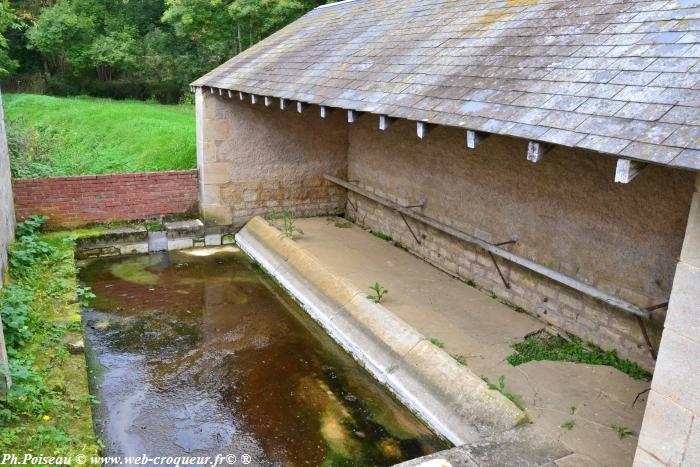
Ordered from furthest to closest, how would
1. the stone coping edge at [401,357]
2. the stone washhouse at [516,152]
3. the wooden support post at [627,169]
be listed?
the stone coping edge at [401,357]
the stone washhouse at [516,152]
the wooden support post at [627,169]

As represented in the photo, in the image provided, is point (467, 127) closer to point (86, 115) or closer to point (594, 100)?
point (594, 100)

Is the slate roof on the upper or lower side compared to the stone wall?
upper

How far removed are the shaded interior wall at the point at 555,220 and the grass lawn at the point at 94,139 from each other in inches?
248

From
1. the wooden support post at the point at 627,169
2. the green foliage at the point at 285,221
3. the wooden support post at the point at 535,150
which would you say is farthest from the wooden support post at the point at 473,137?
the green foliage at the point at 285,221

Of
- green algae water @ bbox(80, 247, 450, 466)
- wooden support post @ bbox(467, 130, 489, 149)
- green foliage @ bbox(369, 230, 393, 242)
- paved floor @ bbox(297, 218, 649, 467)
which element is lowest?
green algae water @ bbox(80, 247, 450, 466)

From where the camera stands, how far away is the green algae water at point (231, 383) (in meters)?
4.93

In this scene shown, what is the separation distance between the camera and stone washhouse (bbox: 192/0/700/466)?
11.4 feet

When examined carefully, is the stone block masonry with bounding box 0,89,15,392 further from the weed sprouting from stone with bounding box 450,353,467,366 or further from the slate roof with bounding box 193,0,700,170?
the weed sprouting from stone with bounding box 450,353,467,366

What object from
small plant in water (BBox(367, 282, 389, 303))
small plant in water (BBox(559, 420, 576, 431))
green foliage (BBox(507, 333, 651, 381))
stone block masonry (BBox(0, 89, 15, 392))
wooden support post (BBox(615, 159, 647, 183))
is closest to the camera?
wooden support post (BBox(615, 159, 647, 183))

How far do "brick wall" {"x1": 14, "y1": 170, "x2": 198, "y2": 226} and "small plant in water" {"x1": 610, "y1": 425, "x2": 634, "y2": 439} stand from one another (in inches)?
311

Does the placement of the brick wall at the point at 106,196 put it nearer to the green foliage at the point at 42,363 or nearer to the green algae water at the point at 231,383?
the green foliage at the point at 42,363

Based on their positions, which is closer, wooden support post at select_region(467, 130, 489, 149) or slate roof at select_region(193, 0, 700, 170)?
slate roof at select_region(193, 0, 700, 170)

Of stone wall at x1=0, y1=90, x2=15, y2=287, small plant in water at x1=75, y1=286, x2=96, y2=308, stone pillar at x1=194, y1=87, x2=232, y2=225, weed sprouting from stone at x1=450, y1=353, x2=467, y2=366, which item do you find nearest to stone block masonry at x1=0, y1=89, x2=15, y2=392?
stone wall at x1=0, y1=90, x2=15, y2=287

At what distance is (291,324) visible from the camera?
731cm
